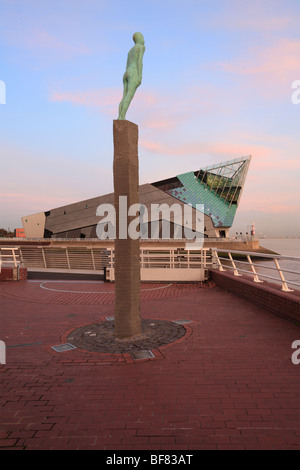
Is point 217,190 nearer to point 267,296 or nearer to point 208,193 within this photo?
point 208,193

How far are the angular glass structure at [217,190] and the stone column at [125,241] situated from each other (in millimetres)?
60388

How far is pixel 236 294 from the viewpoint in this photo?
8.96 meters

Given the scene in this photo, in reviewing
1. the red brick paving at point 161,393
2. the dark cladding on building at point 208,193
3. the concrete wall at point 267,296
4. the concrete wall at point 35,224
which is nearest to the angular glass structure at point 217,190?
the dark cladding on building at point 208,193

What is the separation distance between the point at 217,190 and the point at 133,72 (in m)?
61.3

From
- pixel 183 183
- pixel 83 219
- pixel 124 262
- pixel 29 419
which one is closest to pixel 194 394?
pixel 29 419

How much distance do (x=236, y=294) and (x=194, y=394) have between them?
5933 millimetres

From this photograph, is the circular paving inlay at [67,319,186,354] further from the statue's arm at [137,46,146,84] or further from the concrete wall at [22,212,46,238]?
the concrete wall at [22,212,46,238]

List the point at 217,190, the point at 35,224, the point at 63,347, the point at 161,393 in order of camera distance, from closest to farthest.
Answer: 1. the point at 161,393
2. the point at 63,347
3. the point at 217,190
4. the point at 35,224

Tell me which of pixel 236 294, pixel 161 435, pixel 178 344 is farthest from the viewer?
Result: pixel 236 294

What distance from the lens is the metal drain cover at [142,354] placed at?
4.48m

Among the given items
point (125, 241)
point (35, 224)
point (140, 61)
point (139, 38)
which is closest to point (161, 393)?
point (125, 241)

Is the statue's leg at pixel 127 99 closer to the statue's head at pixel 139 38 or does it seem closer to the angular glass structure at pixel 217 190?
the statue's head at pixel 139 38

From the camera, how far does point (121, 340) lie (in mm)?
5242
